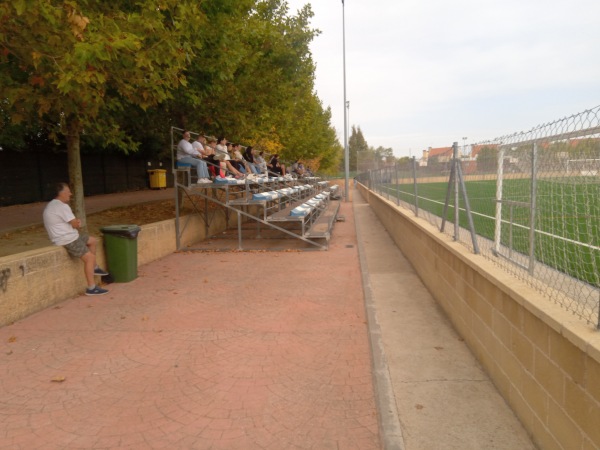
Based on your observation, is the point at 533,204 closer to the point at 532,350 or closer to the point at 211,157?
the point at 532,350

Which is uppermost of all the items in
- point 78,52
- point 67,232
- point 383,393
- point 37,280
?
point 78,52

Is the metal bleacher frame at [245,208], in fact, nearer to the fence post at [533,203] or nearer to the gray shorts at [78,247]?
the gray shorts at [78,247]

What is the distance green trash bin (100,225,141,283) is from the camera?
26.1 feet

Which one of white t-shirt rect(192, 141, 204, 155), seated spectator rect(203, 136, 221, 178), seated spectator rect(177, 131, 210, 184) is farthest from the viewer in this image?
seated spectator rect(203, 136, 221, 178)

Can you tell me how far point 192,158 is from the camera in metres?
11.7

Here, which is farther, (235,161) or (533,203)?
(235,161)

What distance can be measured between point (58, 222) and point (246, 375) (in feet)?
13.4

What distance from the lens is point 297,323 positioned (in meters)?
5.84

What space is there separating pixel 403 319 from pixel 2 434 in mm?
4314

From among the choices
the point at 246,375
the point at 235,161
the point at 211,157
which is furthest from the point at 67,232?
the point at 235,161

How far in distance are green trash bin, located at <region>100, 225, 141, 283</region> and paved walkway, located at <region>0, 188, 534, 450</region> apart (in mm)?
525

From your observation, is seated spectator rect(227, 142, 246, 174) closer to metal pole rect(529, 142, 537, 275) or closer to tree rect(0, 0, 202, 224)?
tree rect(0, 0, 202, 224)

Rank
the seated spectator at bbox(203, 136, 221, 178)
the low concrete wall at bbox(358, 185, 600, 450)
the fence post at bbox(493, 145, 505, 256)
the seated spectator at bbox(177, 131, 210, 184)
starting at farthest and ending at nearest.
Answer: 1. the seated spectator at bbox(203, 136, 221, 178)
2. the seated spectator at bbox(177, 131, 210, 184)
3. the fence post at bbox(493, 145, 505, 256)
4. the low concrete wall at bbox(358, 185, 600, 450)

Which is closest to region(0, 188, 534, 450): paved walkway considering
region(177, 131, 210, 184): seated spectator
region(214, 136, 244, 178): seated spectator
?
region(177, 131, 210, 184): seated spectator
